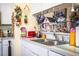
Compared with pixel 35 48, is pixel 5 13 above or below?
above

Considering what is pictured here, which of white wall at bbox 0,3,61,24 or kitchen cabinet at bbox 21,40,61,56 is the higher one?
white wall at bbox 0,3,61,24

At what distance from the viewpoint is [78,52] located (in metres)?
1.37

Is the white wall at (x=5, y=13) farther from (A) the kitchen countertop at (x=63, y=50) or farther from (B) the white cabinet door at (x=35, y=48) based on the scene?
(A) the kitchen countertop at (x=63, y=50)

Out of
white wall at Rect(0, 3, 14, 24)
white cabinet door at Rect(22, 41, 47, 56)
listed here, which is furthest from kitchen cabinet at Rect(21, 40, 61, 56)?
white wall at Rect(0, 3, 14, 24)

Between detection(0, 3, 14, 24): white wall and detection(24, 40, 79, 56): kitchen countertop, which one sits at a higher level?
detection(0, 3, 14, 24): white wall

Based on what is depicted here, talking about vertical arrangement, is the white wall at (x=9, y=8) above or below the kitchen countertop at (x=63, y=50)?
above

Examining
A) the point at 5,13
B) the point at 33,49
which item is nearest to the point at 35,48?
the point at 33,49

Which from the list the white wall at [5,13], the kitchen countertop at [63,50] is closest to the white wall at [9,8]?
the white wall at [5,13]

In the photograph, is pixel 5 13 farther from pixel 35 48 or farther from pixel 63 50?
pixel 63 50

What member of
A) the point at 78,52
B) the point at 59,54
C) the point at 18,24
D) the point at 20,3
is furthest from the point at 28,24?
the point at 78,52

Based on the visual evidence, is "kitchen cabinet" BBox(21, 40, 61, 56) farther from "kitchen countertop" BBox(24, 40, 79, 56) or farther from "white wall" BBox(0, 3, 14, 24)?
"white wall" BBox(0, 3, 14, 24)

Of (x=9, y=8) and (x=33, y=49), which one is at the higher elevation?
(x=9, y=8)

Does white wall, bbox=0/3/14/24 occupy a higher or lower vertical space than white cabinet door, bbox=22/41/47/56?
higher

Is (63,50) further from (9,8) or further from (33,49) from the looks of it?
(9,8)
